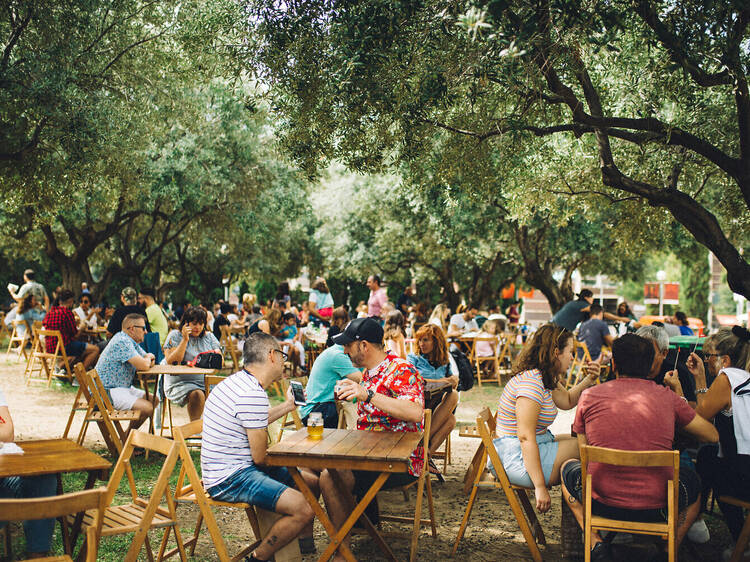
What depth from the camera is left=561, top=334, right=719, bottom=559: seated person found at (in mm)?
3697

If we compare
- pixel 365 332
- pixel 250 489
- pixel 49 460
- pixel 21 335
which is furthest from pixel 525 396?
pixel 21 335

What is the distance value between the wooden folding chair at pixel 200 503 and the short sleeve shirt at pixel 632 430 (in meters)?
1.98

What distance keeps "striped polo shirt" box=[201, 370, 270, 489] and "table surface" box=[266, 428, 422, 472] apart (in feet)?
0.59

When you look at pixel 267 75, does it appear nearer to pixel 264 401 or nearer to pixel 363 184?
pixel 264 401

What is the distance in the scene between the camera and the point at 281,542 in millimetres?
3719

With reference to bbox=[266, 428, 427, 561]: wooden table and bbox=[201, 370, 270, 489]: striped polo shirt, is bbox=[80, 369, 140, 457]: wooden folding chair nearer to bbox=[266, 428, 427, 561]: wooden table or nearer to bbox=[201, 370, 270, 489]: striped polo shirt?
bbox=[201, 370, 270, 489]: striped polo shirt

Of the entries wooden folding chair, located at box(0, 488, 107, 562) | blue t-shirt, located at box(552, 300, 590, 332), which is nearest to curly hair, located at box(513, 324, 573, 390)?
wooden folding chair, located at box(0, 488, 107, 562)

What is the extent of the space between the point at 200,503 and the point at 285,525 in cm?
47

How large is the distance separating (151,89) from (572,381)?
9324 millimetres

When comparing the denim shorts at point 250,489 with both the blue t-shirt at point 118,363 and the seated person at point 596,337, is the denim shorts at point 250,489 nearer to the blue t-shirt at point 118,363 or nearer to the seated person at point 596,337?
the blue t-shirt at point 118,363

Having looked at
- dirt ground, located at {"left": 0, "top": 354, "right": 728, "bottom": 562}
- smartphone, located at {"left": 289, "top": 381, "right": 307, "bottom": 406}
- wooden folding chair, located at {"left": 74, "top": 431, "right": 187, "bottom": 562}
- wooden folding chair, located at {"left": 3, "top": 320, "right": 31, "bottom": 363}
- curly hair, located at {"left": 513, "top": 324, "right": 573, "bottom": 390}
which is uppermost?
curly hair, located at {"left": 513, "top": 324, "right": 573, "bottom": 390}

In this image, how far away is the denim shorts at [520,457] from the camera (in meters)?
4.32

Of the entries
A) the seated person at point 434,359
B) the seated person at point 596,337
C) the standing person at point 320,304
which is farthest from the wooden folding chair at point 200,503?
the standing person at point 320,304

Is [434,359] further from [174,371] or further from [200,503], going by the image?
[200,503]
